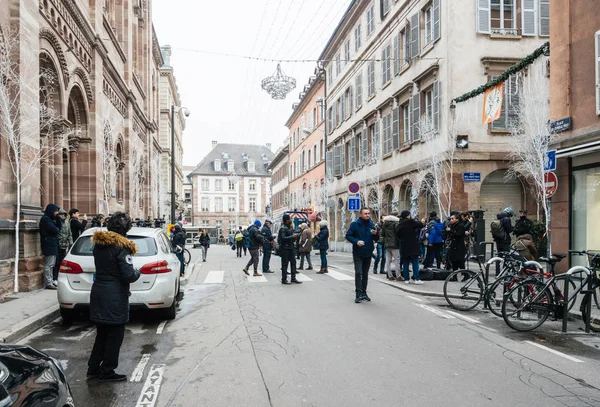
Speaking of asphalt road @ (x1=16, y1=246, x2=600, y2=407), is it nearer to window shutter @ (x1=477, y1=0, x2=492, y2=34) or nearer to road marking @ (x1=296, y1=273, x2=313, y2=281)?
road marking @ (x1=296, y1=273, x2=313, y2=281)

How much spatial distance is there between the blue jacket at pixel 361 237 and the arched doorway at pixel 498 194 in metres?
12.5

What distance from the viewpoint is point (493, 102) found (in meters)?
17.5

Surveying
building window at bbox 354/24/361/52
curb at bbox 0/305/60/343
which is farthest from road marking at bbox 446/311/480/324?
building window at bbox 354/24/361/52

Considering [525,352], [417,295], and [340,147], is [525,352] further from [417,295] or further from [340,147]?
[340,147]

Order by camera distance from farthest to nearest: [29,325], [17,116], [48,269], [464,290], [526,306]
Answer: [48,269] → [17,116] → [464,290] → [526,306] → [29,325]

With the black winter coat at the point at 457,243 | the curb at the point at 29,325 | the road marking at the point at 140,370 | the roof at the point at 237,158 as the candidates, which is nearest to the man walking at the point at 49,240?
the curb at the point at 29,325

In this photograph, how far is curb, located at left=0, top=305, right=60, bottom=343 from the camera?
7051 mm

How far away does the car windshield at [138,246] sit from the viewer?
8.23 m

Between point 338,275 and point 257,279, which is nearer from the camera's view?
point 257,279

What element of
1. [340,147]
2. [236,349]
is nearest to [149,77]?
[340,147]

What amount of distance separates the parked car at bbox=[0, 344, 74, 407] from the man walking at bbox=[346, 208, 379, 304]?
7.62 meters

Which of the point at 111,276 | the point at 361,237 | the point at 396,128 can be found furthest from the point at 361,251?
the point at 396,128

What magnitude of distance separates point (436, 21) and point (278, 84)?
7.80 metres

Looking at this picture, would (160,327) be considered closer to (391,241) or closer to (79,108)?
(391,241)
